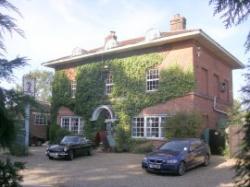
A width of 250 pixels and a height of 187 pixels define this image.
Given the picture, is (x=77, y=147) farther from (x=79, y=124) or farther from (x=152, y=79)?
(x=79, y=124)

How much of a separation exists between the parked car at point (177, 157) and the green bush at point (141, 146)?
23.7ft

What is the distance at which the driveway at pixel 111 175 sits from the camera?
578 inches

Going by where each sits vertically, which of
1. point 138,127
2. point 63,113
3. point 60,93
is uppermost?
point 60,93

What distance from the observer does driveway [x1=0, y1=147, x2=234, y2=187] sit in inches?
578

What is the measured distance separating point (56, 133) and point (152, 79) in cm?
1009

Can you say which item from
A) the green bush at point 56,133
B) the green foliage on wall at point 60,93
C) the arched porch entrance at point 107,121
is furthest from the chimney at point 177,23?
the green bush at point 56,133

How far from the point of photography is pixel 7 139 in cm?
614

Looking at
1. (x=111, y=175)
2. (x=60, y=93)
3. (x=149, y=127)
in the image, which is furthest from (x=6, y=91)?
(x=60, y=93)

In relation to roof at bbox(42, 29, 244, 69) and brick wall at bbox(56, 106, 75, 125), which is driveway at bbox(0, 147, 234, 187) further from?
brick wall at bbox(56, 106, 75, 125)

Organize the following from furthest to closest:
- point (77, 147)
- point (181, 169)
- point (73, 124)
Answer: point (73, 124) → point (77, 147) → point (181, 169)

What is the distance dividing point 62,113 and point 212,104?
13.9 m

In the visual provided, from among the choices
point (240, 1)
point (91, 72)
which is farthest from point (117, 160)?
point (240, 1)

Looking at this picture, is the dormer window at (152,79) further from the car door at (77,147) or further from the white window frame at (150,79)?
the car door at (77,147)

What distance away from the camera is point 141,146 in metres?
26.3
